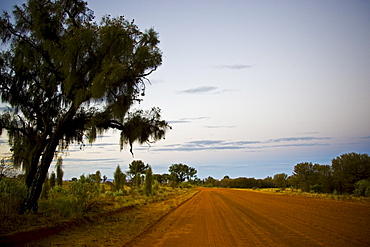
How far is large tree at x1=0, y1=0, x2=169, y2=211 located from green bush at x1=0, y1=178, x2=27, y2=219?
2.55 feet

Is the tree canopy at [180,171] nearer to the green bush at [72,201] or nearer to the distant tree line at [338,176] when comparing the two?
the distant tree line at [338,176]

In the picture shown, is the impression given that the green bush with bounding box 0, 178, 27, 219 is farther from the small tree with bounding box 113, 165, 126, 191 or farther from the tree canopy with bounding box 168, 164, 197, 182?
the tree canopy with bounding box 168, 164, 197, 182

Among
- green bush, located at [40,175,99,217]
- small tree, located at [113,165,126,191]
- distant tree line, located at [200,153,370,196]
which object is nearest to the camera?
green bush, located at [40,175,99,217]

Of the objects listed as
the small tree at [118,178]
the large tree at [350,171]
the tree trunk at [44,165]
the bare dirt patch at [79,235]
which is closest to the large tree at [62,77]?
the tree trunk at [44,165]

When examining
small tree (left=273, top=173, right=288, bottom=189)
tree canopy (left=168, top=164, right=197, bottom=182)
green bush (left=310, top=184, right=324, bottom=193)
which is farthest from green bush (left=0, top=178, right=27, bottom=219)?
tree canopy (left=168, top=164, right=197, bottom=182)

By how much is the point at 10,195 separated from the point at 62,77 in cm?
529

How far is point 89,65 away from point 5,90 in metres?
3.88

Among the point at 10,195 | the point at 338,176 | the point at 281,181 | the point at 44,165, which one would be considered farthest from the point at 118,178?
the point at 281,181

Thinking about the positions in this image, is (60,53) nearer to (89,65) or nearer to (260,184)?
(89,65)

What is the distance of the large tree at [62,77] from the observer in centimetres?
1055

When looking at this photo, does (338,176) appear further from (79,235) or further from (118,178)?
(79,235)

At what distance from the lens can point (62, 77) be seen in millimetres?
11195

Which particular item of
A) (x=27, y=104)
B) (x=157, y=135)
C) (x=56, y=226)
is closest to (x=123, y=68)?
(x=157, y=135)

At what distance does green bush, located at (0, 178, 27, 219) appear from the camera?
26.9 ft
